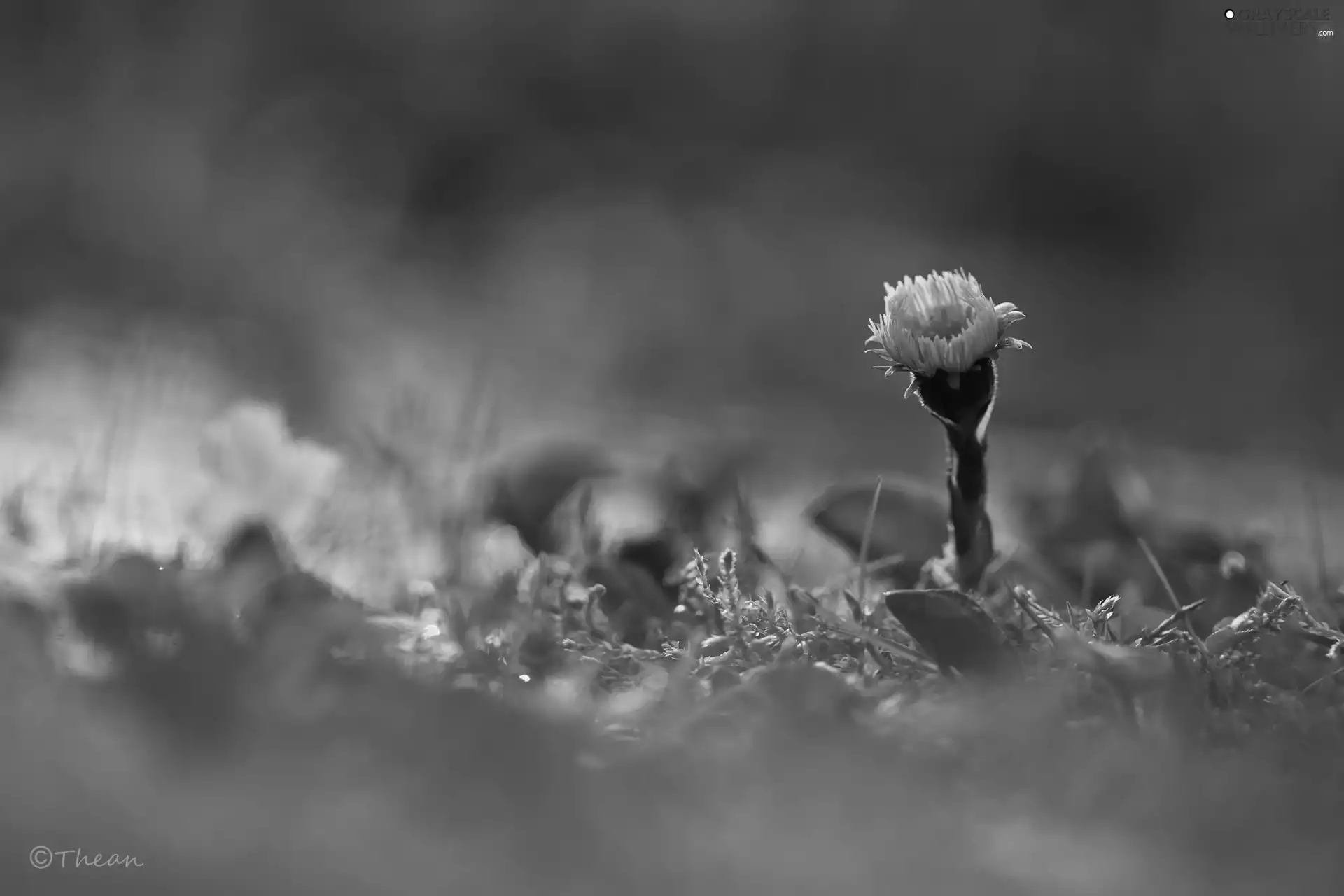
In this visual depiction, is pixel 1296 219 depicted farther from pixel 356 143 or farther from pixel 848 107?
pixel 356 143

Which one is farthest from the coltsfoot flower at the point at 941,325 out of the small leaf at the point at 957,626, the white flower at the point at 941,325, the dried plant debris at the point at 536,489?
the dried plant debris at the point at 536,489

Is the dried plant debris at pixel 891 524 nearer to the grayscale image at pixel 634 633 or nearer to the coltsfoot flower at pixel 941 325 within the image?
the grayscale image at pixel 634 633

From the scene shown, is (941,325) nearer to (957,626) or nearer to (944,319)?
(944,319)

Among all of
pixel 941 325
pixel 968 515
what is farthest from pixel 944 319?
pixel 968 515

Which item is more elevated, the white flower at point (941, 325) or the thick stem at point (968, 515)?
the white flower at point (941, 325)

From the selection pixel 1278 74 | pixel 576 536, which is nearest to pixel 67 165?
pixel 576 536

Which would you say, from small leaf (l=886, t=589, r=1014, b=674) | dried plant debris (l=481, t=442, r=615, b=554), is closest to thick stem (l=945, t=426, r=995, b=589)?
small leaf (l=886, t=589, r=1014, b=674)

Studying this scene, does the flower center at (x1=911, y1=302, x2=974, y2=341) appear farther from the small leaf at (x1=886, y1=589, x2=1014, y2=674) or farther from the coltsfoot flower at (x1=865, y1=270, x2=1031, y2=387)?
the small leaf at (x1=886, y1=589, x2=1014, y2=674)

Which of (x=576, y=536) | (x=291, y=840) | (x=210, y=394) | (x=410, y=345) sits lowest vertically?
(x=291, y=840)
